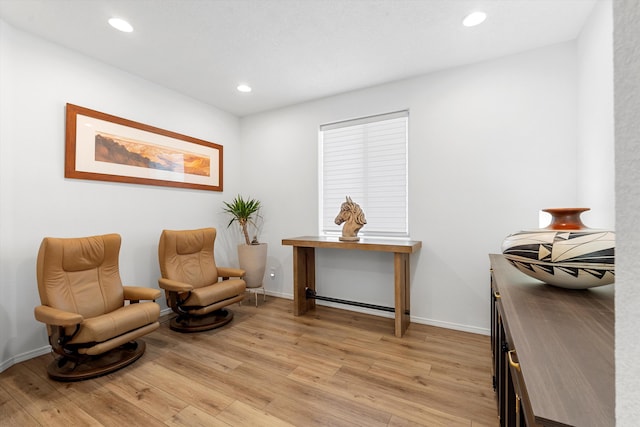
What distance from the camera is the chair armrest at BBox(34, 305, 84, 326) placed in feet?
6.44

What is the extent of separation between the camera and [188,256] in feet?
10.9

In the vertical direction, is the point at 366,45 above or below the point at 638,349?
above

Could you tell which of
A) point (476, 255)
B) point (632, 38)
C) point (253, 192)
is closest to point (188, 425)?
point (632, 38)

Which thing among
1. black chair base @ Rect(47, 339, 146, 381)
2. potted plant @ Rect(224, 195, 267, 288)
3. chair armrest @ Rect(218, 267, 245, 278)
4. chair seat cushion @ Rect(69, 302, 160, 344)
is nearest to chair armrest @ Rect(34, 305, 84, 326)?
chair seat cushion @ Rect(69, 302, 160, 344)

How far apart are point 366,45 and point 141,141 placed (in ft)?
8.64

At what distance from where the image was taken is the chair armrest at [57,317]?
1962 mm

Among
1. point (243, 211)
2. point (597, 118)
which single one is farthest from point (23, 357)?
point (597, 118)

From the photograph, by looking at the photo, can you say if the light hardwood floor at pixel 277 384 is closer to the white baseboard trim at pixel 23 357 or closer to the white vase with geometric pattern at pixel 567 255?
the white baseboard trim at pixel 23 357

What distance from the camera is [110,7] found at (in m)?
2.13

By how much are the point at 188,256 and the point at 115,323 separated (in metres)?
1.19

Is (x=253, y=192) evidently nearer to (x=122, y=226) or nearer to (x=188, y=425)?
(x=122, y=226)

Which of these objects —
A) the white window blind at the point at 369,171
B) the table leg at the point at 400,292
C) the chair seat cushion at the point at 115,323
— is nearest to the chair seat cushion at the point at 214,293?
the chair seat cushion at the point at 115,323

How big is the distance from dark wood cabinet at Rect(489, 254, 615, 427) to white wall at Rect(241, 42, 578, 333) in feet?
5.78

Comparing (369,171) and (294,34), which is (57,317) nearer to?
(294,34)
